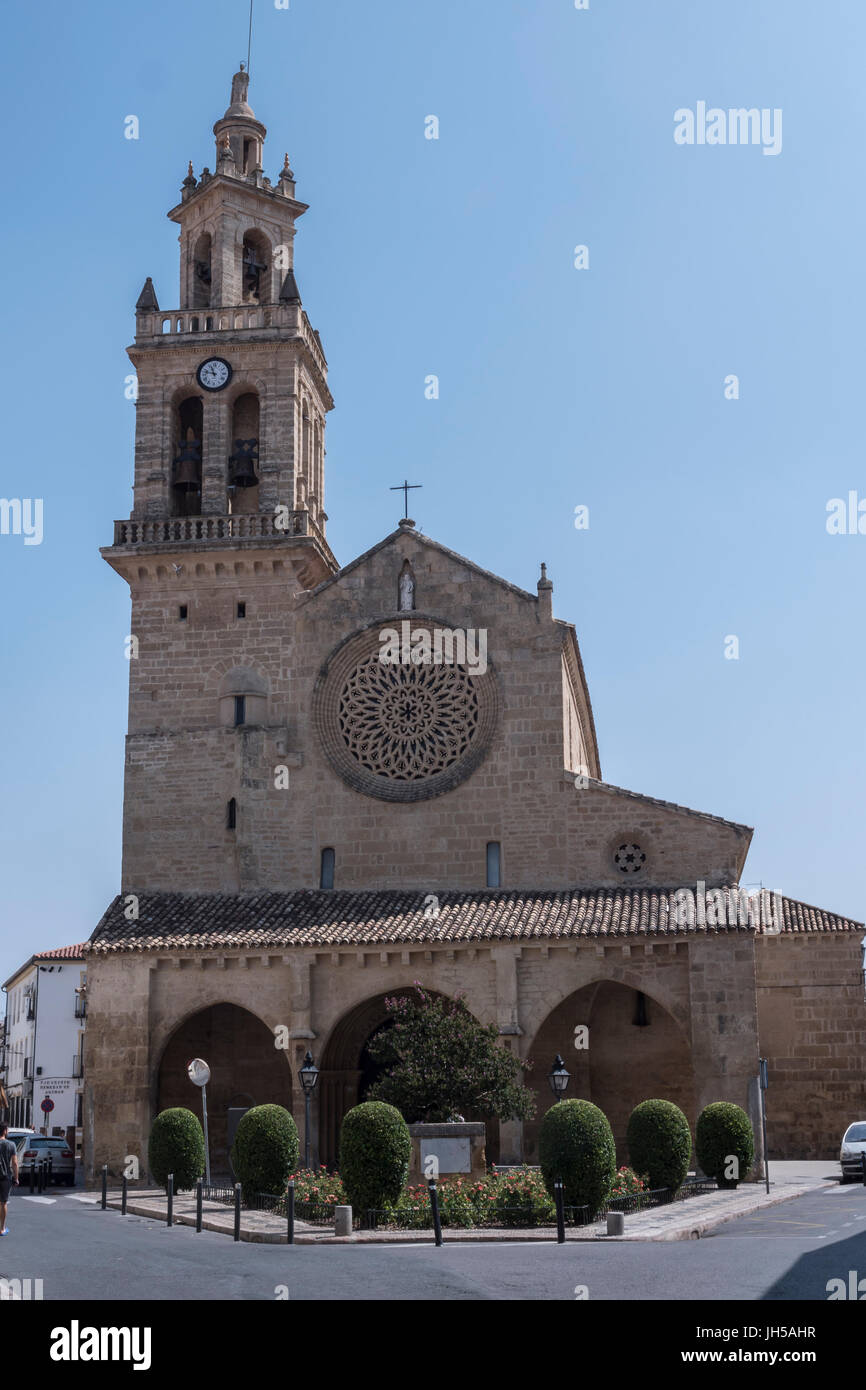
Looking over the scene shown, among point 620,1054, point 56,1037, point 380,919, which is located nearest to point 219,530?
point 380,919

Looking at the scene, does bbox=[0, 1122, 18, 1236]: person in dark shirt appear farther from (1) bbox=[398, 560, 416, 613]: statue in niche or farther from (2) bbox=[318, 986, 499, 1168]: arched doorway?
(1) bbox=[398, 560, 416, 613]: statue in niche

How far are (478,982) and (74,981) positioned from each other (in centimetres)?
3888

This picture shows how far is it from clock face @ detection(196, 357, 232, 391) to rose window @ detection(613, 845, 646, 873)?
1378 centimetres

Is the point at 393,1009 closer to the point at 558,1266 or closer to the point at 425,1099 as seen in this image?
the point at 425,1099

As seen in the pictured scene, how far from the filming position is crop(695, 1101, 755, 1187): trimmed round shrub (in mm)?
24094

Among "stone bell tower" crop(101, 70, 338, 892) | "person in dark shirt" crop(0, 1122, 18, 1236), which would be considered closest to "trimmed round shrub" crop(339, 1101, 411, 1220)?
"person in dark shirt" crop(0, 1122, 18, 1236)

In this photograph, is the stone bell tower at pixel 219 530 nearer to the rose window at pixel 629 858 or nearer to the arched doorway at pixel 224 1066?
the arched doorway at pixel 224 1066

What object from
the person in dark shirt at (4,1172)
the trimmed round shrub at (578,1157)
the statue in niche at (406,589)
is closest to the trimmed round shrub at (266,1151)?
the trimmed round shrub at (578,1157)

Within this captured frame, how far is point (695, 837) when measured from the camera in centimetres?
2992

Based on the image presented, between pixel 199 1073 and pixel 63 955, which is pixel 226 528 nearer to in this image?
pixel 199 1073

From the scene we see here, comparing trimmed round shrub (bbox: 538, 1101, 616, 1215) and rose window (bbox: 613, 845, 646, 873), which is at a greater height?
rose window (bbox: 613, 845, 646, 873)

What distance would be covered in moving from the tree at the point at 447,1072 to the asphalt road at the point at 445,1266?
630 cm

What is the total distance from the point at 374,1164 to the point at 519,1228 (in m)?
2.01
